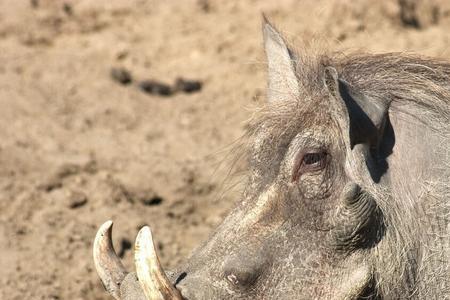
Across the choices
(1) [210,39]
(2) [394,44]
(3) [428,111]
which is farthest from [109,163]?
(3) [428,111]

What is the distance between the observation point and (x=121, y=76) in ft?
22.3

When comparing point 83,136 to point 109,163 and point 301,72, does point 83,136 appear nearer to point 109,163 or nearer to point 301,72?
point 109,163

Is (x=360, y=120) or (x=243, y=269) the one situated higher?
(x=360, y=120)

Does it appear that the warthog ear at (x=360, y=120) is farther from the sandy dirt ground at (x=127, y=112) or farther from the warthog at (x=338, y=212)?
the sandy dirt ground at (x=127, y=112)

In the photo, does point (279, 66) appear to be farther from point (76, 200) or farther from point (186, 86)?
point (186, 86)

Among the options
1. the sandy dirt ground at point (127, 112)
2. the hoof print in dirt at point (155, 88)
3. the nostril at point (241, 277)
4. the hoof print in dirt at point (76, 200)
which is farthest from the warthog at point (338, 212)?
the hoof print in dirt at point (155, 88)

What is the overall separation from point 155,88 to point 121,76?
0.25 meters

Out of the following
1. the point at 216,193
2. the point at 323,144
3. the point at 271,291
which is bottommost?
the point at 216,193

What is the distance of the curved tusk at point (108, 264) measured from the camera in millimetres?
3418

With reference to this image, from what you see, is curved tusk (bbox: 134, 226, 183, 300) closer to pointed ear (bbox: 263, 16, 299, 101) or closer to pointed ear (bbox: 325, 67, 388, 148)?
pointed ear (bbox: 325, 67, 388, 148)

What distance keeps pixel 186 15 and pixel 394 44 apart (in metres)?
1.68

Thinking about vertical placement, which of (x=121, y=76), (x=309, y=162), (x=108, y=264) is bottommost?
(x=121, y=76)

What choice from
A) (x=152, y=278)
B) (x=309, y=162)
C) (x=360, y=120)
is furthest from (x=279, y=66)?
(x=152, y=278)

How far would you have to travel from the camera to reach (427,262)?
10.8 ft
